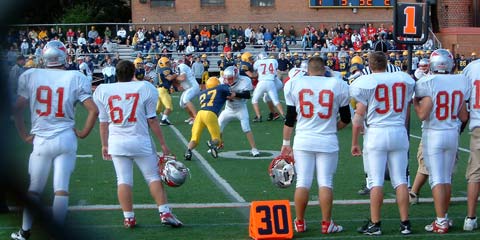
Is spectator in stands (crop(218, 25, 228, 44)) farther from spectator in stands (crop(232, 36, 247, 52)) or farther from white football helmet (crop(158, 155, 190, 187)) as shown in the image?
white football helmet (crop(158, 155, 190, 187))

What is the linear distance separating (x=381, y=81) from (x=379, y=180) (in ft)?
2.68

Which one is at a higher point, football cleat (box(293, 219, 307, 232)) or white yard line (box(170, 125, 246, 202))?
football cleat (box(293, 219, 307, 232))

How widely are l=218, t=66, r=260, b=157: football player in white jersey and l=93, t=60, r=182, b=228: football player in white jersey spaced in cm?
536

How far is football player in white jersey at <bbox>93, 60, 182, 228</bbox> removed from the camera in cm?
682

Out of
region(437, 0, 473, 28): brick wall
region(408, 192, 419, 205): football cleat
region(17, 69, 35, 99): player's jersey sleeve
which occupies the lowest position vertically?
region(408, 192, 419, 205): football cleat

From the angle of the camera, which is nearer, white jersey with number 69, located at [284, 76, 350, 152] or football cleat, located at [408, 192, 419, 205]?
white jersey with number 69, located at [284, 76, 350, 152]

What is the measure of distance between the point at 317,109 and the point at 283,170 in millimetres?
749

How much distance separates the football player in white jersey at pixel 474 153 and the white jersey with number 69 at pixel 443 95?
16 centimetres

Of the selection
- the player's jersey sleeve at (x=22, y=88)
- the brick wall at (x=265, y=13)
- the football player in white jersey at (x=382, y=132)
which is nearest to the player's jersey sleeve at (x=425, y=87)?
the football player in white jersey at (x=382, y=132)

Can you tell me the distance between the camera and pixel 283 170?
23.4 feet

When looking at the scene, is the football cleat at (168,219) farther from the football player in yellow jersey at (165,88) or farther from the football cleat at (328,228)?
the football player in yellow jersey at (165,88)

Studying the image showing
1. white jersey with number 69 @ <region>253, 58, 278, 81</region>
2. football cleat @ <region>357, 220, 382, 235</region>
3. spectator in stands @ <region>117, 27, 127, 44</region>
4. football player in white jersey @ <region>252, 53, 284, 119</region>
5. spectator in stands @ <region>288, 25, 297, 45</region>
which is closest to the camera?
football cleat @ <region>357, 220, 382, 235</region>

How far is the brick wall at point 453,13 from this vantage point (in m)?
41.5

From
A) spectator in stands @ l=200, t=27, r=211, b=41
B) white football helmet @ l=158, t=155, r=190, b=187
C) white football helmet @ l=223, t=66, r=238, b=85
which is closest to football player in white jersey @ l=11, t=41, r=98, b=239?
white football helmet @ l=158, t=155, r=190, b=187
